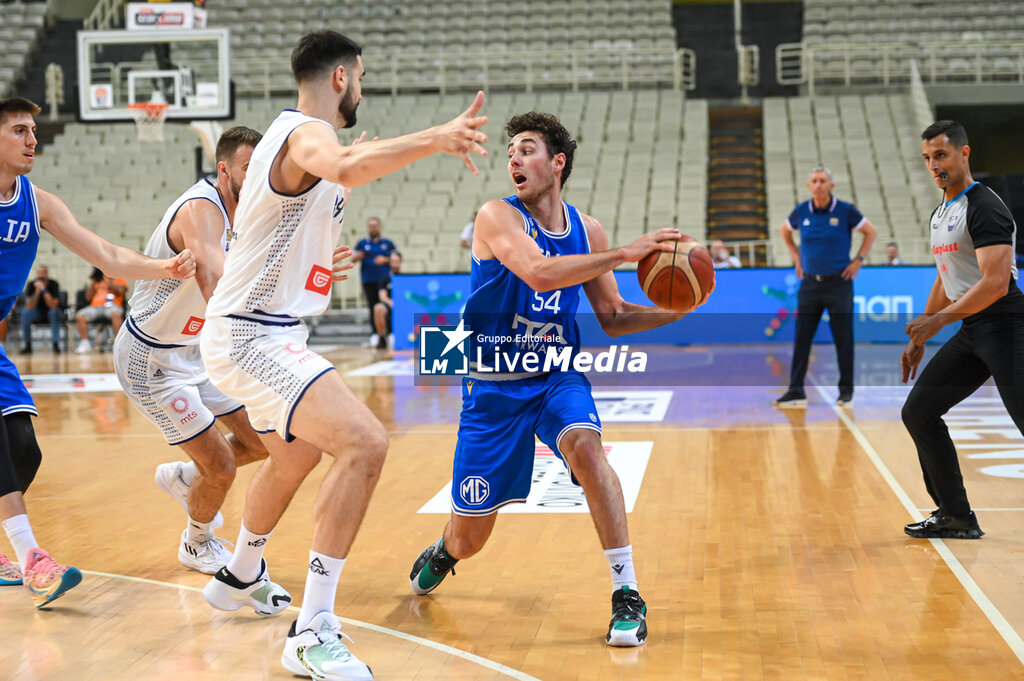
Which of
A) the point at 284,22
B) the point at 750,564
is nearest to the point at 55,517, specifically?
the point at 750,564

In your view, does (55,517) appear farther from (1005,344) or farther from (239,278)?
(1005,344)

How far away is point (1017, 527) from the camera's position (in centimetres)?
505

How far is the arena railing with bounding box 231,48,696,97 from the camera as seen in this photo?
75.4 feet

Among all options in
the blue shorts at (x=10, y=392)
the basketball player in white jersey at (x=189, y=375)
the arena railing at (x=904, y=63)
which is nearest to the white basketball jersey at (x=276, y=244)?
the basketball player in white jersey at (x=189, y=375)

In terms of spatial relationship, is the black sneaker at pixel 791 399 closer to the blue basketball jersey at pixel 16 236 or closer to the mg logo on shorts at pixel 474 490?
the mg logo on shorts at pixel 474 490

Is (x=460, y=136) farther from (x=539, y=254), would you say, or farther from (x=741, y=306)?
(x=741, y=306)


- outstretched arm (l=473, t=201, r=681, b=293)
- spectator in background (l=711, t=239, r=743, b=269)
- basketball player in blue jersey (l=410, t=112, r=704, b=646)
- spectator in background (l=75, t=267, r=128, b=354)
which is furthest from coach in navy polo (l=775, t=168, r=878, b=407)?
spectator in background (l=75, t=267, r=128, b=354)

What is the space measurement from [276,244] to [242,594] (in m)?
1.37

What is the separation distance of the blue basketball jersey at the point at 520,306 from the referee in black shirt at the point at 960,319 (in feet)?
5.09

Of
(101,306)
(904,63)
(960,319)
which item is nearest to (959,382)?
(960,319)

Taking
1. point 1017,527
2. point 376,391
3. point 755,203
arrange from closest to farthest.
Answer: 1. point 1017,527
2. point 376,391
3. point 755,203

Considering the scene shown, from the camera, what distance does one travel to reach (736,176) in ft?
70.8

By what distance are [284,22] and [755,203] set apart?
39.6 ft

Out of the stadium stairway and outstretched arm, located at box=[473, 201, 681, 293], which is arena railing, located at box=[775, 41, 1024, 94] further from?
outstretched arm, located at box=[473, 201, 681, 293]
